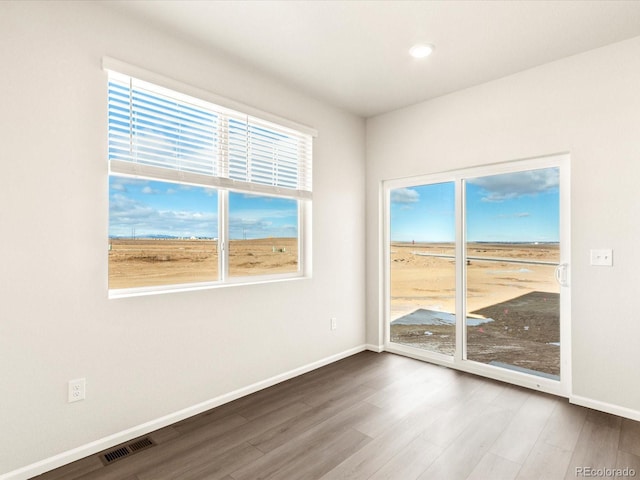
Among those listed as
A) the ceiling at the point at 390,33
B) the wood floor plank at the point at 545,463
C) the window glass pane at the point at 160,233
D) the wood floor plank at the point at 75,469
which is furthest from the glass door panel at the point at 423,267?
the wood floor plank at the point at 75,469

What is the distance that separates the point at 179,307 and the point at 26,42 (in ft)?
5.89

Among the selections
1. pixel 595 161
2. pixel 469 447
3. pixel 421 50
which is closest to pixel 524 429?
pixel 469 447

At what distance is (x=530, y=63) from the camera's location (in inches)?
115

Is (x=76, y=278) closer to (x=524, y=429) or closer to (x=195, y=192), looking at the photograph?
(x=195, y=192)

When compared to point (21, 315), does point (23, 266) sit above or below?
above

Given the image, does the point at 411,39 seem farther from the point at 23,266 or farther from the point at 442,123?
the point at 23,266

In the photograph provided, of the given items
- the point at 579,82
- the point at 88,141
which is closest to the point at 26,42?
the point at 88,141

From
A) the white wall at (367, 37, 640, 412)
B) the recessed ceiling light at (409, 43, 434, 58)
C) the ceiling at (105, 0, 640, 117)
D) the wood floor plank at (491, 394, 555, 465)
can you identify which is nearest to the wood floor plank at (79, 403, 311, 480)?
the wood floor plank at (491, 394, 555, 465)

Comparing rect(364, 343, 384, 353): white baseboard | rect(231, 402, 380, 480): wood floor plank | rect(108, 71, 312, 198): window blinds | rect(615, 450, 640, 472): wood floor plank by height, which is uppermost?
rect(108, 71, 312, 198): window blinds

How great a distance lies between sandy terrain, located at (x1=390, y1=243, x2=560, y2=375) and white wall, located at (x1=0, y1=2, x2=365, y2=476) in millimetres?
1957

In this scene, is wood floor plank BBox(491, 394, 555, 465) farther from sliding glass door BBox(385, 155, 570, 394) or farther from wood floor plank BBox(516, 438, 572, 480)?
sliding glass door BBox(385, 155, 570, 394)

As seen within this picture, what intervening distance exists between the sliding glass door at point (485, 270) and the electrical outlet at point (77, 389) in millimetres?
3019

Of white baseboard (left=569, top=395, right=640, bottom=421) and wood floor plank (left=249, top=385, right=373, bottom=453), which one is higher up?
white baseboard (left=569, top=395, right=640, bottom=421)

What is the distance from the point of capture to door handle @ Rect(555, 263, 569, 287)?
2.90 meters
